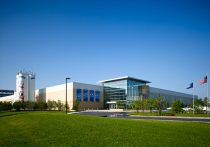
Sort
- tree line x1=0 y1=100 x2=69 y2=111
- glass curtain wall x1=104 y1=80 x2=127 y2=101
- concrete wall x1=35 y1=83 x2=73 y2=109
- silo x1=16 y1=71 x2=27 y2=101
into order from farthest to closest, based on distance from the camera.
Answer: silo x1=16 y1=71 x2=27 y2=101 < glass curtain wall x1=104 y1=80 x2=127 y2=101 < concrete wall x1=35 y1=83 x2=73 y2=109 < tree line x1=0 y1=100 x2=69 y2=111

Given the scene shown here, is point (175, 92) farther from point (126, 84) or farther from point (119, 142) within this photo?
point (119, 142)

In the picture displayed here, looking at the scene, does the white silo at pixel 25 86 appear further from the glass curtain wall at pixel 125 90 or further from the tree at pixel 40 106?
the glass curtain wall at pixel 125 90

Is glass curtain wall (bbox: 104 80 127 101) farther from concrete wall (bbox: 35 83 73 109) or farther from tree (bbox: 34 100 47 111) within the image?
tree (bbox: 34 100 47 111)

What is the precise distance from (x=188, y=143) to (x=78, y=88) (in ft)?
226

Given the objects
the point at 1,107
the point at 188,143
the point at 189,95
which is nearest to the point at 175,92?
the point at 189,95

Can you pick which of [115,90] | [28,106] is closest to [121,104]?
[115,90]

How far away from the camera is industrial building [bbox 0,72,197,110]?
77.0 meters


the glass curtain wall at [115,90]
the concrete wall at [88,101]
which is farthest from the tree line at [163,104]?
the concrete wall at [88,101]

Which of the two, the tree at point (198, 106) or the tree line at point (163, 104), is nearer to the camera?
the tree line at point (163, 104)

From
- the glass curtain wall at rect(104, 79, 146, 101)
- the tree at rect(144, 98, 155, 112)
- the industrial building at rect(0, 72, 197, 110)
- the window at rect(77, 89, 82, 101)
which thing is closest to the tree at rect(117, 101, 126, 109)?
the industrial building at rect(0, 72, 197, 110)

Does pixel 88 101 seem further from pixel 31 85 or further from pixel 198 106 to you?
pixel 198 106

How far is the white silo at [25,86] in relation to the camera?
82525 mm

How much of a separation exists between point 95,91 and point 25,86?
28320mm

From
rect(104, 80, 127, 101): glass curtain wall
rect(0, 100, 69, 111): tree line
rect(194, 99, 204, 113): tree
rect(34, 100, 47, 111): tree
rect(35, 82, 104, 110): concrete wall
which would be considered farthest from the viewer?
rect(104, 80, 127, 101): glass curtain wall
